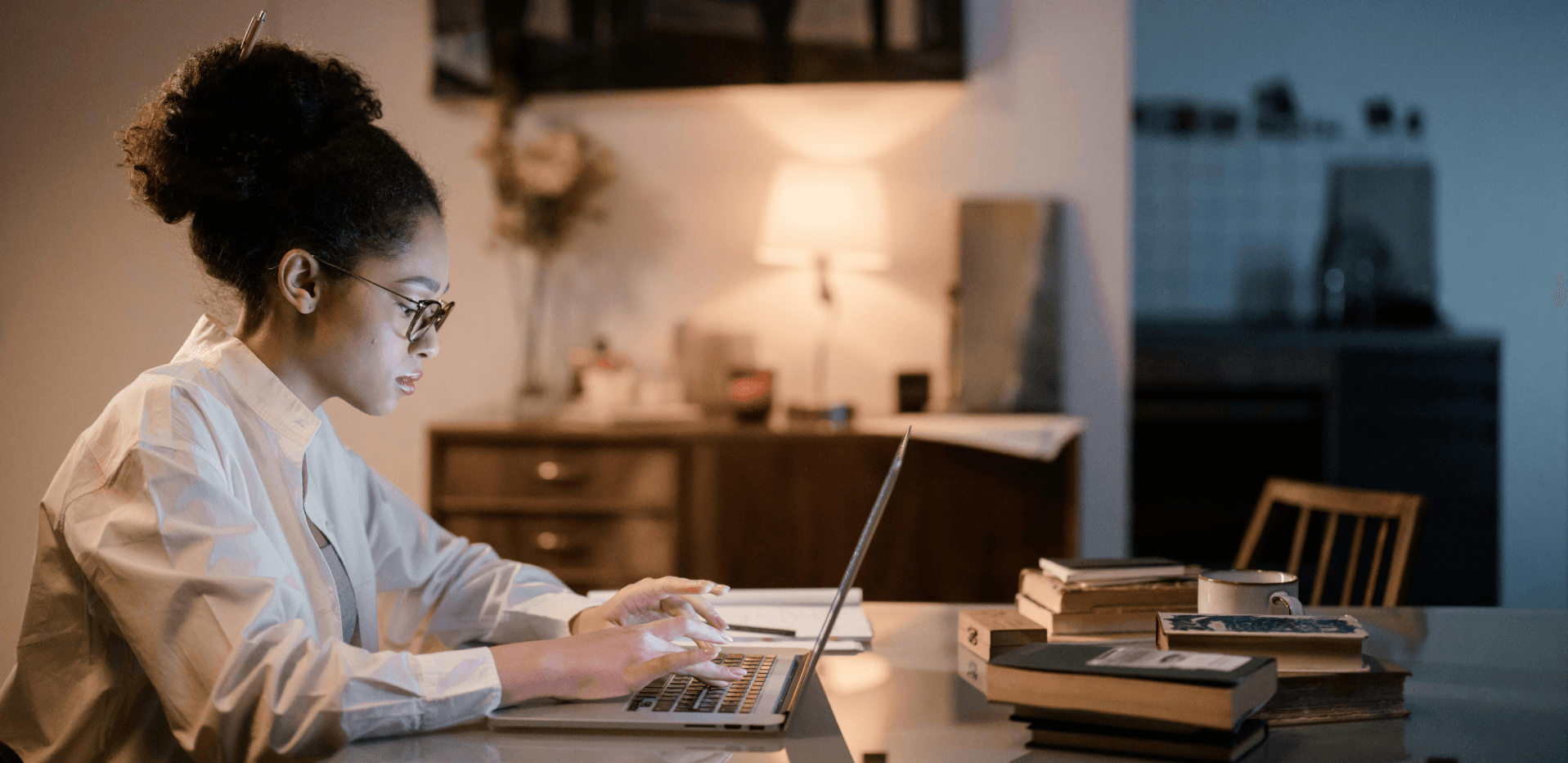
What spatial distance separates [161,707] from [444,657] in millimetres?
360

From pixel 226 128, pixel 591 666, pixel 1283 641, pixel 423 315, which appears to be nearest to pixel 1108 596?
pixel 1283 641

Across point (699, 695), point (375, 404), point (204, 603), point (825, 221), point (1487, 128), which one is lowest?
point (699, 695)

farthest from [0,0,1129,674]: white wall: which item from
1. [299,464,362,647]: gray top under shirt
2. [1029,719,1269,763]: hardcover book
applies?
[1029,719,1269,763]: hardcover book

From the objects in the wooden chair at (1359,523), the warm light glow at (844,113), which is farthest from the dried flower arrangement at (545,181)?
the wooden chair at (1359,523)

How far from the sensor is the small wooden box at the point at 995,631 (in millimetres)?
1233

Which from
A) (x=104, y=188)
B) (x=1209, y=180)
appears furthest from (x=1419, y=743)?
(x=1209, y=180)

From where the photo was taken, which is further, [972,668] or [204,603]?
[972,668]

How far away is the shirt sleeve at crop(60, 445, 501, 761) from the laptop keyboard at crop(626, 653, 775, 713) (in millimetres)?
150

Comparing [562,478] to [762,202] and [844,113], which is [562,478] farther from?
[844,113]

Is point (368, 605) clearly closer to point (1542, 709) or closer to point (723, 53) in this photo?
point (1542, 709)

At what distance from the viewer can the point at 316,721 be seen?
0.96 meters

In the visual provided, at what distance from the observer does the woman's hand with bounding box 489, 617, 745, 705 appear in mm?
1046

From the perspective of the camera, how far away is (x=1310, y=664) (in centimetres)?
105

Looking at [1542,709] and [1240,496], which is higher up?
[1542,709]
